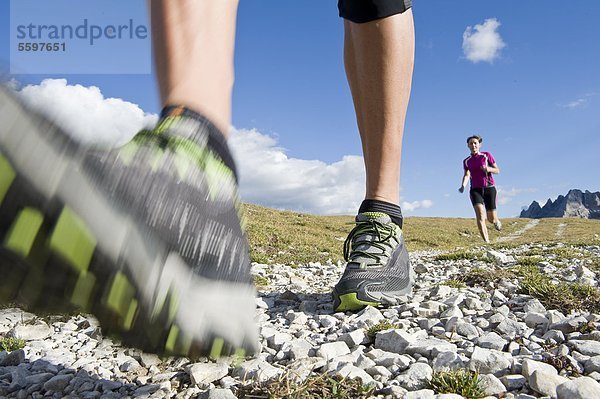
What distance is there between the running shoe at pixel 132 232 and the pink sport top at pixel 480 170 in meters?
17.3

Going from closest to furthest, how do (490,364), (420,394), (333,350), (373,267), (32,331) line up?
1. (420,394)
2. (490,364)
3. (333,350)
4. (373,267)
5. (32,331)

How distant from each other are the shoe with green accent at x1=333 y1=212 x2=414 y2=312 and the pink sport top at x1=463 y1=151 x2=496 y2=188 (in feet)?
48.8

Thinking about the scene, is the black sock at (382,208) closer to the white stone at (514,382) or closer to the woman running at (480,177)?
the white stone at (514,382)

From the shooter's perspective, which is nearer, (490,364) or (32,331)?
(490,364)

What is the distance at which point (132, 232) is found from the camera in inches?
40.8

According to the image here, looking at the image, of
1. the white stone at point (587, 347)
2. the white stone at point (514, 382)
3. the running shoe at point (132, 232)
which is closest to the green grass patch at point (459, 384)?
the white stone at point (514, 382)

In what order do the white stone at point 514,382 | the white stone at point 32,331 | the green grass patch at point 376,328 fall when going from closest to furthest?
the white stone at point 514,382 → the green grass patch at point 376,328 → the white stone at point 32,331

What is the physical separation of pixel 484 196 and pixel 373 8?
1596cm

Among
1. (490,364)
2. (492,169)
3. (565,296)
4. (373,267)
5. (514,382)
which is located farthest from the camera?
(492,169)

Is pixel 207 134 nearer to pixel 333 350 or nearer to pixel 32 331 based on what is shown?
pixel 333 350

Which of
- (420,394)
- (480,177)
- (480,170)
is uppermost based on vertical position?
(480,170)

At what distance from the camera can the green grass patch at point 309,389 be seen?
76.1 inches

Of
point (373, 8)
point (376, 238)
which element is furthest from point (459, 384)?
point (373, 8)

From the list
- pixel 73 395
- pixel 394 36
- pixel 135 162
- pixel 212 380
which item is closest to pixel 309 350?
pixel 212 380
